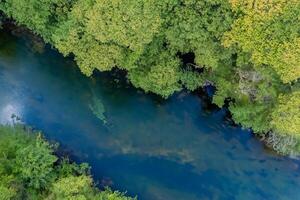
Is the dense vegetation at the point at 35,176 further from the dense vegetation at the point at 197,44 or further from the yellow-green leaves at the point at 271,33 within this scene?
the yellow-green leaves at the point at 271,33

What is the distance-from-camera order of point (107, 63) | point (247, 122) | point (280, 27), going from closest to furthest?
1. point (280, 27)
2. point (107, 63)
3. point (247, 122)

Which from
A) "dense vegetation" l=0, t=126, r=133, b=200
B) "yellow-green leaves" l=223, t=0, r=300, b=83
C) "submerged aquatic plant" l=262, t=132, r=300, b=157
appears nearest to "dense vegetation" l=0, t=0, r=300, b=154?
"yellow-green leaves" l=223, t=0, r=300, b=83

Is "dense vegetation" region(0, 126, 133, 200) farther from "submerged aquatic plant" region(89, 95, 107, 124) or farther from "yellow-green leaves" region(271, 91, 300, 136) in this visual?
"yellow-green leaves" region(271, 91, 300, 136)

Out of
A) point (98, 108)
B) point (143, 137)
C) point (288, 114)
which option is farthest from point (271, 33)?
point (98, 108)

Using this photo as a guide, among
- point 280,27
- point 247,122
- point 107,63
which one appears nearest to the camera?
point 280,27

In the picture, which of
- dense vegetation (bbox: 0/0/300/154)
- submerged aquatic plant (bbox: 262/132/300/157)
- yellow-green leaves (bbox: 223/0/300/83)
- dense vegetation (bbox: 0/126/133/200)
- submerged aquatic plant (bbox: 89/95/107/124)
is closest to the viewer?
yellow-green leaves (bbox: 223/0/300/83)

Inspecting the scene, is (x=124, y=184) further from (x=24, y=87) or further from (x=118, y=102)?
(x=24, y=87)

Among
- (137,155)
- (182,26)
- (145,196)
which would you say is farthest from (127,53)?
(145,196)

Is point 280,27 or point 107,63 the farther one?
point 107,63
